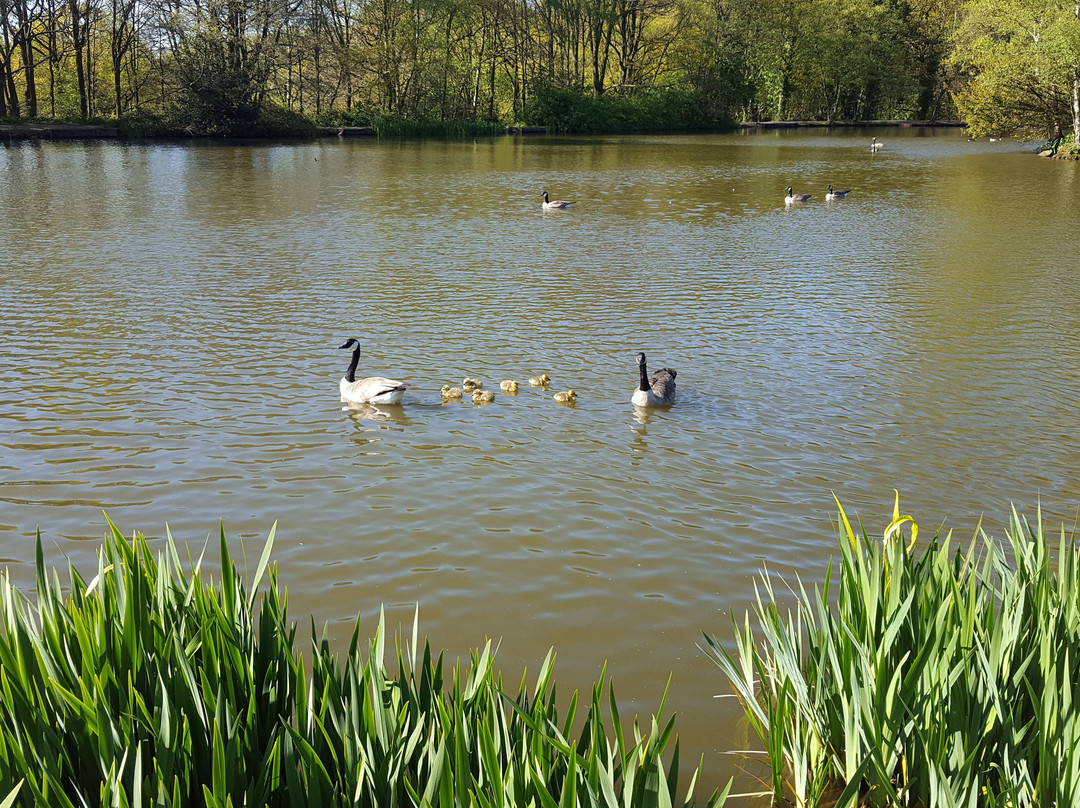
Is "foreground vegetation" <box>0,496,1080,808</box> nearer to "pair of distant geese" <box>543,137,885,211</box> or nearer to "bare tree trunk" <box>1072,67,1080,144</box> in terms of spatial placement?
"pair of distant geese" <box>543,137,885,211</box>

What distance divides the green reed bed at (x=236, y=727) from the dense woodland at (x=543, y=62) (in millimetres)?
41800

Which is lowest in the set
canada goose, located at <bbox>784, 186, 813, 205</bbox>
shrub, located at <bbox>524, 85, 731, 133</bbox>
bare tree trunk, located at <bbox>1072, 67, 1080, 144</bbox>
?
canada goose, located at <bbox>784, 186, 813, 205</bbox>

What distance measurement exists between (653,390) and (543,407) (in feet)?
3.54

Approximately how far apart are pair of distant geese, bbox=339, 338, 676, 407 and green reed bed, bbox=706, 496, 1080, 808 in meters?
5.12

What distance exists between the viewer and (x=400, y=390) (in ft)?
28.7

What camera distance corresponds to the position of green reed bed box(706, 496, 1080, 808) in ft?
9.29

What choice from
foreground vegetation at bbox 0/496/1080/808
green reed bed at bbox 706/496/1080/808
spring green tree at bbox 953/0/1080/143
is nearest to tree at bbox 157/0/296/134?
spring green tree at bbox 953/0/1080/143

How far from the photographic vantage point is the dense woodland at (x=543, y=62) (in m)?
43.8

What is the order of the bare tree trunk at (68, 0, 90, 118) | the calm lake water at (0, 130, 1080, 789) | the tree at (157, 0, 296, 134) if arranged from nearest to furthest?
the calm lake water at (0, 130, 1080, 789) < the tree at (157, 0, 296, 134) < the bare tree trunk at (68, 0, 90, 118)

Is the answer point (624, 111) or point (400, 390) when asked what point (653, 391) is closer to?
point (400, 390)

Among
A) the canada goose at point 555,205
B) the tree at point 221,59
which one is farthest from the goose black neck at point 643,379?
the tree at point 221,59

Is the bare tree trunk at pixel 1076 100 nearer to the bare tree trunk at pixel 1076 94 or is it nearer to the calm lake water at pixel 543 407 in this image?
the bare tree trunk at pixel 1076 94

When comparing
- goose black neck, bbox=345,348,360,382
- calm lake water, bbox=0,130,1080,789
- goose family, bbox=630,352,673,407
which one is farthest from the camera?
goose black neck, bbox=345,348,360,382

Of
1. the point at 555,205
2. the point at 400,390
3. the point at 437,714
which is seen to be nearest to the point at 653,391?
the point at 400,390
